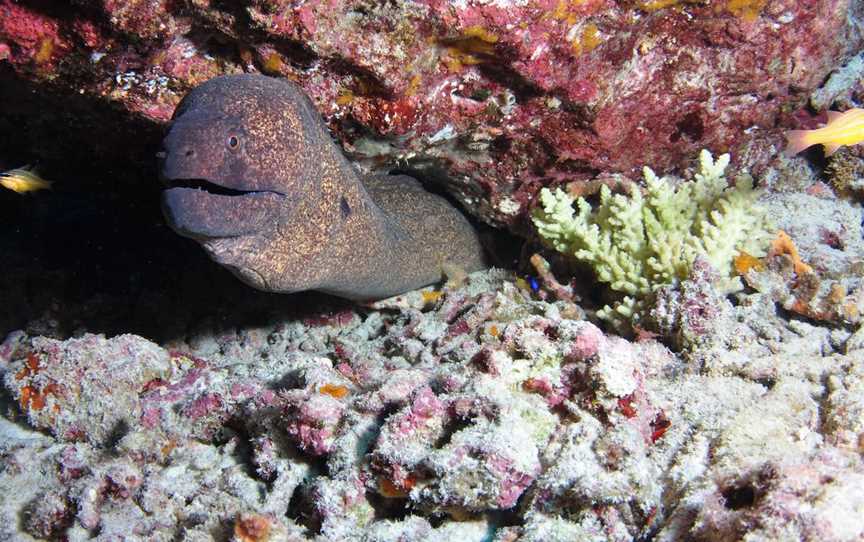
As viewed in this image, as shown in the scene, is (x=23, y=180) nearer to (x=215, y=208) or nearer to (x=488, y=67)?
(x=215, y=208)

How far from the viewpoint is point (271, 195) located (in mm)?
2805

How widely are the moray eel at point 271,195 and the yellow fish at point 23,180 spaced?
289 centimetres

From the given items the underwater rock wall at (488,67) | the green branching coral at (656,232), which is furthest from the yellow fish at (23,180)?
the green branching coral at (656,232)

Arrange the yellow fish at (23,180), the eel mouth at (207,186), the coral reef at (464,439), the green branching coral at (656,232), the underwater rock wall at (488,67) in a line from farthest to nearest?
the yellow fish at (23,180), the green branching coral at (656,232), the underwater rock wall at (488,67), the eel mouth at (207,186), the coral reef at (464,439)

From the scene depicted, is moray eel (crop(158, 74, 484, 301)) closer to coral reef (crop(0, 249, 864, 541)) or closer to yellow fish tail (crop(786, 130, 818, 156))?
coral reef (crop(0, 249, 864, 541))

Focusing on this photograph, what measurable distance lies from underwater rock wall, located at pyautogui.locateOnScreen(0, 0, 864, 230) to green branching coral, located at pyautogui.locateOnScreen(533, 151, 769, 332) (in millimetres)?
313

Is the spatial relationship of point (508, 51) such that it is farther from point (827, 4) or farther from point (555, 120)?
point (827, 4)

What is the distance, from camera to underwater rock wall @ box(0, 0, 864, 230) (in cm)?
277

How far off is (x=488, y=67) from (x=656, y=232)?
1.59m

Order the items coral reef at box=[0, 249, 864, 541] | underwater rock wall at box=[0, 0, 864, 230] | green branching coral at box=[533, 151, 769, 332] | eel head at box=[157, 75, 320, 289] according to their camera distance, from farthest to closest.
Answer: green branching coral at box=[533, 151, 769, 332] → underwater rock wall at box=[0, 0, 864, 230] → eel head at box=[157, 75, 320, 289] → coral reef at box=[0, 249, 864, 541]

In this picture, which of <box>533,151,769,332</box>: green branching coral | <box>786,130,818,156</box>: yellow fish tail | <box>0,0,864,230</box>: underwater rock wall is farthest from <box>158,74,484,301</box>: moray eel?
<box>786,130,818,156</box>: yellow fish tail

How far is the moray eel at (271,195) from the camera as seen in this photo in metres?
2.43

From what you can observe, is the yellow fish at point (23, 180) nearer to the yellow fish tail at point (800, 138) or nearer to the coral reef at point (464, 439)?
the coral reef at point (464, 439)

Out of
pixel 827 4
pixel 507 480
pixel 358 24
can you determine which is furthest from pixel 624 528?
pixel 827 4
